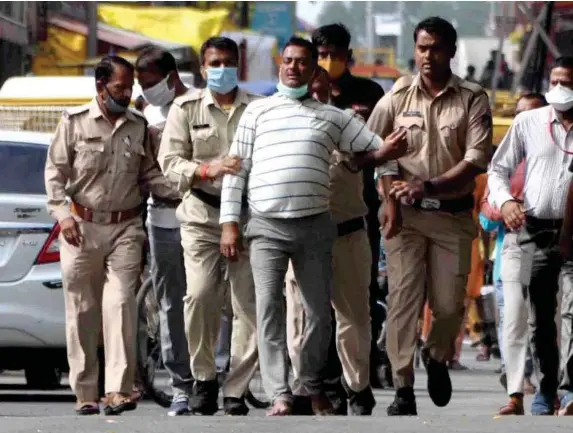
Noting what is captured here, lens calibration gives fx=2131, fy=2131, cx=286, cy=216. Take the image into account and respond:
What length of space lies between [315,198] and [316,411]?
45.4 inches

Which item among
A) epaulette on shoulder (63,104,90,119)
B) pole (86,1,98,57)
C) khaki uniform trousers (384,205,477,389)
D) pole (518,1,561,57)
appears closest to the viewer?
khaki uniform trousers (384,205,477,389)

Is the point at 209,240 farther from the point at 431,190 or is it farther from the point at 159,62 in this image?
the point at 159,62

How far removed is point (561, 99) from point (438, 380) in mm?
1627

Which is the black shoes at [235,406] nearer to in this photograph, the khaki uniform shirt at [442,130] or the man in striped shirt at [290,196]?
the man in striped shirt at [290,196]

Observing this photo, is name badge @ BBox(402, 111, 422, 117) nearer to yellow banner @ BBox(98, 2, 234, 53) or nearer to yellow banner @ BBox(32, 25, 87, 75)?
yellow banner @ BBox(32, 25, 87, 75)

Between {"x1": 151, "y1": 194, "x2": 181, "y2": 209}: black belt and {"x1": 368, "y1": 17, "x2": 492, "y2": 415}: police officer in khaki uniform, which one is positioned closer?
{"x1": 368, "y1": 17, "x2": 492, "y2": 415}: police officer in khaki uniform

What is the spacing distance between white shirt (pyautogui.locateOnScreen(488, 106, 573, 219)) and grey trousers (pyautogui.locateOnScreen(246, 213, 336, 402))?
1058 mm

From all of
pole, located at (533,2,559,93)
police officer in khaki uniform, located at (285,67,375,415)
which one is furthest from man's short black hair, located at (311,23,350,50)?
pole, located at (533,2,559,93)

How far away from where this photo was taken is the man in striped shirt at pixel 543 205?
36.2 feet

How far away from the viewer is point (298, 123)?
10562mm

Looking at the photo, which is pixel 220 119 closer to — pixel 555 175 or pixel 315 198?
pixel 315 198

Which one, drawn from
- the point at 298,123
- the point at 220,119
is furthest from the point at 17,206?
the point at 298,123

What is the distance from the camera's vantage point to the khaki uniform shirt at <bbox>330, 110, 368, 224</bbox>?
36.6ft

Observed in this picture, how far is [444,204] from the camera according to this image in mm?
11000
